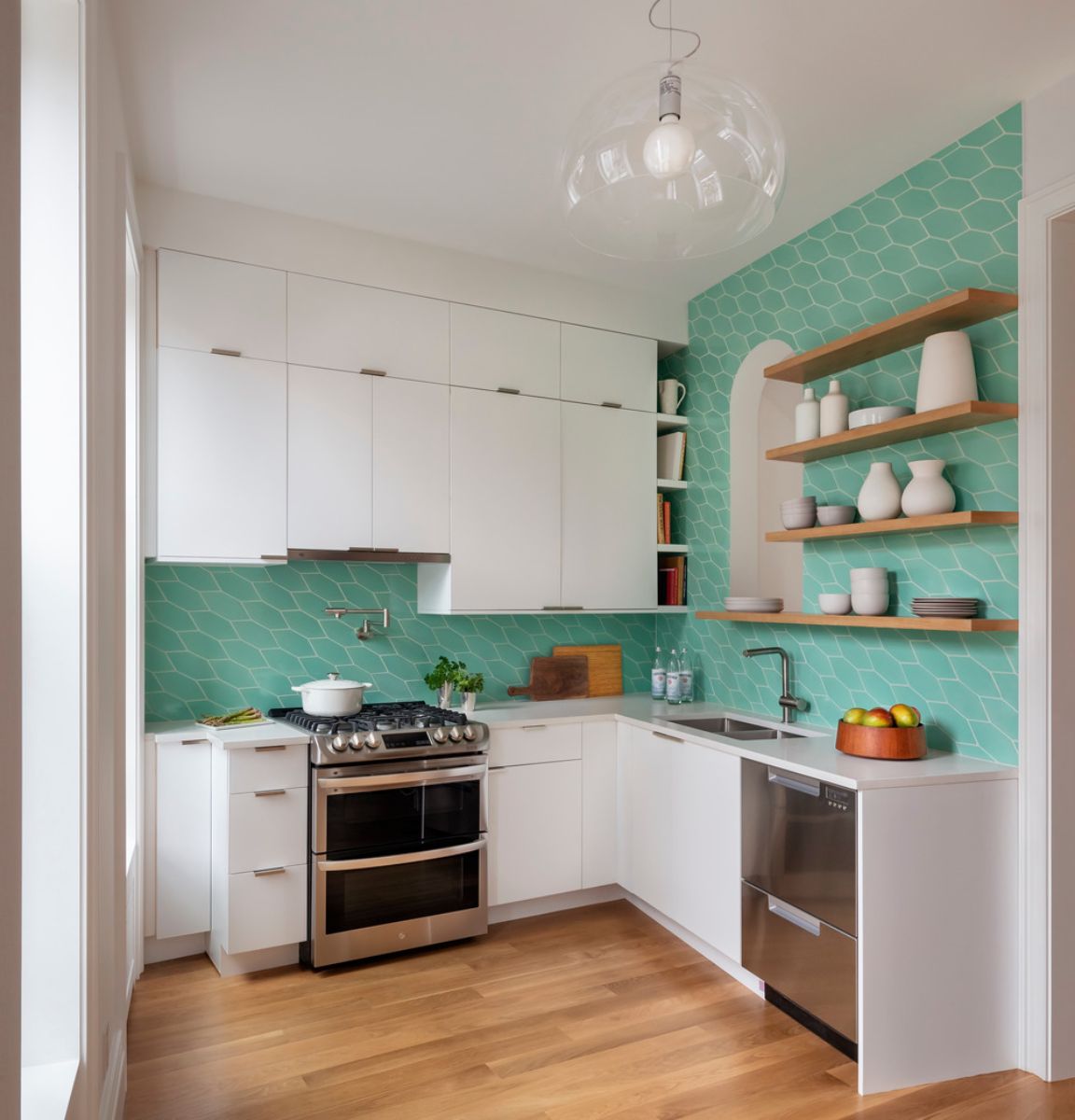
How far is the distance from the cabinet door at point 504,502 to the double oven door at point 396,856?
788 mm

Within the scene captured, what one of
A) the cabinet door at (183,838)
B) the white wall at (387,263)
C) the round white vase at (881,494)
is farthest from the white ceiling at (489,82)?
the cabinet door at (183,838)

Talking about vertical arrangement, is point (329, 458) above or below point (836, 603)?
above

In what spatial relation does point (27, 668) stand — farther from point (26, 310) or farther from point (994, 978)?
point (994, 978)

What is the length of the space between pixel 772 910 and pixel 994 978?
0.64 m

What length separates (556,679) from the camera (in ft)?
13.8

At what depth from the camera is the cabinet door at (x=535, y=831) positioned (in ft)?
11.5

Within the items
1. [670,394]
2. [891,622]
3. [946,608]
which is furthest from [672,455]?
[946,608]

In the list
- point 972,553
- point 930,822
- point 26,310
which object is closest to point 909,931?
point 930,822

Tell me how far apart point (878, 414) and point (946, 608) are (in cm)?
68

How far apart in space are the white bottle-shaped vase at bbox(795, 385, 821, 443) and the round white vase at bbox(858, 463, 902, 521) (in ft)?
1.04

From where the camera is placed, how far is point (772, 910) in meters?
2.80

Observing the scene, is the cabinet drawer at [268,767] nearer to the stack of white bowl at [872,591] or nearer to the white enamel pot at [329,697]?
the white enamel pot at [329,697]

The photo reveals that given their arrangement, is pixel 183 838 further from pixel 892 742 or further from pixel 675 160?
pixel 675 160

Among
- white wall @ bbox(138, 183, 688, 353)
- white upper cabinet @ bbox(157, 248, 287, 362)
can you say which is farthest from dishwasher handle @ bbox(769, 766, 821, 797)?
white upper cabinet @ bbox(157, 248, 287, 362)
